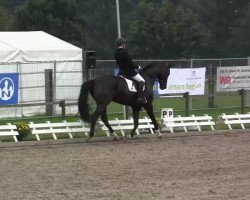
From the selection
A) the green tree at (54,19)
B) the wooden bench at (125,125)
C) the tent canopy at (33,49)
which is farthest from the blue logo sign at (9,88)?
the green tree at (54,19)

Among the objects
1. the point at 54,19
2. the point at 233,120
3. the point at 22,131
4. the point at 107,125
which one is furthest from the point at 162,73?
the point at 54,19

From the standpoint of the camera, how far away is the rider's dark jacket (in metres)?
18.2

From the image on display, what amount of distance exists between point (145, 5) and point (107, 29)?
26.0 meters

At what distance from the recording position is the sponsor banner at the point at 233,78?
88.8 ft

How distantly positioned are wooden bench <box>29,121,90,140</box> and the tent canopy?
889 cm

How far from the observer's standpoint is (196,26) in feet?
197

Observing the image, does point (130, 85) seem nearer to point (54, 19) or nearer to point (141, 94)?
point (141, 94)

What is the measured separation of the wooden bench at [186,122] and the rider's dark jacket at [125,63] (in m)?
2.27

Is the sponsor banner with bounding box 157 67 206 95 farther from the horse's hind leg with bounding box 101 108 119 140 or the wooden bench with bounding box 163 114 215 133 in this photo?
the horse's hind leg with bounding box 101 108 119 140

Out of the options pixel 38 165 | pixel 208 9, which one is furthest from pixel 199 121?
pixel 208 9

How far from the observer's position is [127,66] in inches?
723

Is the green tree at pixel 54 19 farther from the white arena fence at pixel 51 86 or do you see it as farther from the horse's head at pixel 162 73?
the horse's head at pixel 162 73

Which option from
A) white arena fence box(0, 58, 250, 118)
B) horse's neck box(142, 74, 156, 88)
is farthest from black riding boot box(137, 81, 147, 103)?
white arena fence box(0, 58, 250, 118)

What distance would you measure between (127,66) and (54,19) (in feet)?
130
